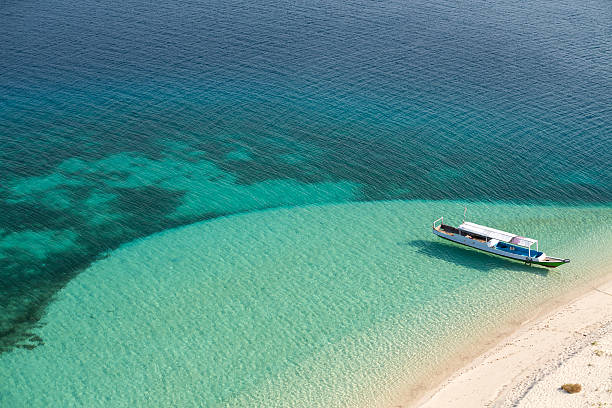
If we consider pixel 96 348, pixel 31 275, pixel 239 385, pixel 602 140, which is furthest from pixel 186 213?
pixel 602 140

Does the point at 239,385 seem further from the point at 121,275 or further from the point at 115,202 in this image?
the point at 115,202

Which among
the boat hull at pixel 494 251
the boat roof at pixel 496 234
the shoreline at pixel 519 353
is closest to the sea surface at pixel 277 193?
the boat hull at pixel 494 251

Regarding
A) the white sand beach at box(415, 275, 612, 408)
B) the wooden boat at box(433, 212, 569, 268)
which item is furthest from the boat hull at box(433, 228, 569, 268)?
the white sand beach at box(415, 275, 612, 408)

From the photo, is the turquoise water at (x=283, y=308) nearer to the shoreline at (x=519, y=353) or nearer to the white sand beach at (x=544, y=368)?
the shoreline at (x=519, y=353)

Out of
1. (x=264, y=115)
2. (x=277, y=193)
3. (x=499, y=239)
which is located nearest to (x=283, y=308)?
(x=277, y=193)

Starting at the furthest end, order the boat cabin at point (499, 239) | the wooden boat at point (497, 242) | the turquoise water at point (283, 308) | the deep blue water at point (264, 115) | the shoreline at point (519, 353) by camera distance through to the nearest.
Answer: the deep blue water at point (264, 115) < the boat cabin at point (499, 239) < the wooden boat at point (497, 242) < the turquoise water at point (283, 308) < the shoreline at point (519, 353)

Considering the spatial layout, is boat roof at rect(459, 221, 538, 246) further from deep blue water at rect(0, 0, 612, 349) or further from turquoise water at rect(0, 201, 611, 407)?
deep blue water at rect(0, 0, 612, 349)
